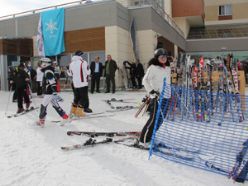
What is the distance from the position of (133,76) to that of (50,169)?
12291 millimetres

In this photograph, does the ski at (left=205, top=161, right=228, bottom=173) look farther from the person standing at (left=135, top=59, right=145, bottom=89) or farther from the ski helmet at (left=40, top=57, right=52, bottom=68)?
the person standing at (left=135, top=59, right=145, bottom=89)

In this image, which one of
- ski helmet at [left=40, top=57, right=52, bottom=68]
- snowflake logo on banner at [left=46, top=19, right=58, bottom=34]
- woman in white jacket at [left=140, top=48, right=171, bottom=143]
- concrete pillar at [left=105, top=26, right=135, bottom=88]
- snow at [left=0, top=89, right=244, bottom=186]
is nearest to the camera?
snow at [left=0, top=89, right=244, bottom=186]

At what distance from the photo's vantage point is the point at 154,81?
16.9 feet

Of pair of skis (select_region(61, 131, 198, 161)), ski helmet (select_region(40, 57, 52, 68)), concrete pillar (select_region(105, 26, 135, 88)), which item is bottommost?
pair of skis (select_region(61, 131, 198, 161))

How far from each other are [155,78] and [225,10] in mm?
35171

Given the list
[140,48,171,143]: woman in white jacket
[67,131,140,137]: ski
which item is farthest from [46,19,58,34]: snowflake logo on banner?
[140,48,171,143]: woman in white jacket

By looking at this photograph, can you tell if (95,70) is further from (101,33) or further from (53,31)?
(53,31)

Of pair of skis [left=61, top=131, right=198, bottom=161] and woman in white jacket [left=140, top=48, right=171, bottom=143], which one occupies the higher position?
woman in white jacket [left=140, top=48, right=171, bottom=143]

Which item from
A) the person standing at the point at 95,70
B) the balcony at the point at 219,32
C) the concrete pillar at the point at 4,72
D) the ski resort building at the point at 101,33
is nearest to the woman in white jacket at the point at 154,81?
the ski resort building at the point at 101,33

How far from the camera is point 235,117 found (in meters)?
6.34

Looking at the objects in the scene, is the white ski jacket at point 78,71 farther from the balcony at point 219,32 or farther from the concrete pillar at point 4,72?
the balcony at point 219,32

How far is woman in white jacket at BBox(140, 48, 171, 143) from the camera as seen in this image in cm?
509

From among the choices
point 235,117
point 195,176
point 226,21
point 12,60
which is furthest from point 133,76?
point 226,21

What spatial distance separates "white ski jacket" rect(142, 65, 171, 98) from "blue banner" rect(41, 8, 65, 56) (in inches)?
519
